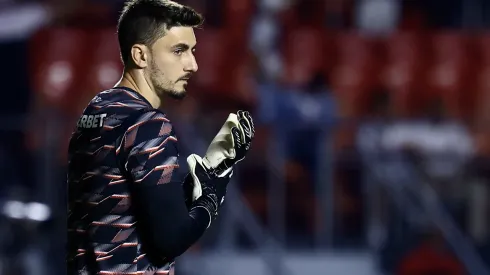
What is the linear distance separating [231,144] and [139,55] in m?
0.41

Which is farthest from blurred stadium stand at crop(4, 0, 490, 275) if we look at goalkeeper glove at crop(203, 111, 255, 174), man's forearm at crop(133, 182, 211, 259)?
man's forearm at crop(133, 182, 211, 259)

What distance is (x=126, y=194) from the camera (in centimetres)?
306

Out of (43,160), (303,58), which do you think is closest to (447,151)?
(303,58)

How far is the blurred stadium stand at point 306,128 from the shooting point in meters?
9.30

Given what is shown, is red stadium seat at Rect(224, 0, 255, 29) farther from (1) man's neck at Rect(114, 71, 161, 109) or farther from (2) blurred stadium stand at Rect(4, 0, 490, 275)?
(1) man's neck at Rect(114, 71, 161, 109)

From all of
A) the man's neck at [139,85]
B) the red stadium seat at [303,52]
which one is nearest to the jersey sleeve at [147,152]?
the man's neck at [139,85]

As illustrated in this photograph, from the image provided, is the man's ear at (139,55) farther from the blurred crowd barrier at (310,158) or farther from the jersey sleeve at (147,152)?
the blurred crowd barrier at (310,158)

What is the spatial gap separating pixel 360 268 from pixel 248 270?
91 cm

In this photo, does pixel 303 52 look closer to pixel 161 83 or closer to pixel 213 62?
pixel 213 62

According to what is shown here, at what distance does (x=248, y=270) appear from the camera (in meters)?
9.33

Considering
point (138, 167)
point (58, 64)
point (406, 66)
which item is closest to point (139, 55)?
point (138, 167)

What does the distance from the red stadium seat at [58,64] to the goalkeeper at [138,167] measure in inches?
269

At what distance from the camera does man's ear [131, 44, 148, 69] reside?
319 cm

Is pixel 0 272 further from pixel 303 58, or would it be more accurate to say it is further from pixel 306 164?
pixel 303 58
